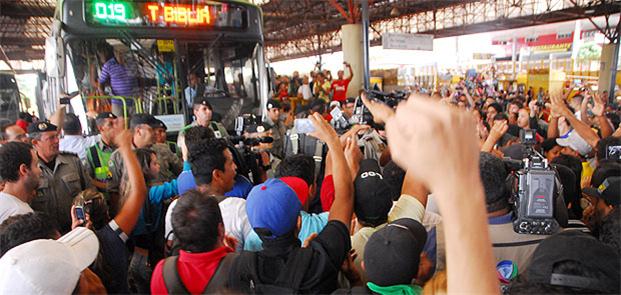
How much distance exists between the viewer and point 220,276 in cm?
172

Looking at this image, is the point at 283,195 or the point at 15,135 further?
the point at 15,135

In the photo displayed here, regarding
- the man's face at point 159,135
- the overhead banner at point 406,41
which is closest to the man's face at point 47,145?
the man's face at point 159,135

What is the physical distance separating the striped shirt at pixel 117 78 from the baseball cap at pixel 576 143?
16.1 ft

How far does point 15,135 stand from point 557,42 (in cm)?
3044

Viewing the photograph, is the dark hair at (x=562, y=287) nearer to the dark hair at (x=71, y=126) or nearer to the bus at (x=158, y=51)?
the dark hair at (x=71, y=126)

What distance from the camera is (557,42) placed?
87.9 feet

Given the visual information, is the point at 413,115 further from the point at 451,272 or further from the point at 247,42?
the point at 247,42

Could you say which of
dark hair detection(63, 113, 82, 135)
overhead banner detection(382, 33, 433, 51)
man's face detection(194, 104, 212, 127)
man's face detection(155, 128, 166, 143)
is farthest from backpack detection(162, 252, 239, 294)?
overhead banner detection(382, 33, 433, 51)

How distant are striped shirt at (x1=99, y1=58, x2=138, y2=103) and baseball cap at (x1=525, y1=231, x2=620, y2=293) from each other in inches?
198

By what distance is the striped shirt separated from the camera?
498 centimetres

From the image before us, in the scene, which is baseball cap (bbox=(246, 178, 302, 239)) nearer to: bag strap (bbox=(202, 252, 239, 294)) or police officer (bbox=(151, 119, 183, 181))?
bag strap (bbox=(202, 252, 239, 294))

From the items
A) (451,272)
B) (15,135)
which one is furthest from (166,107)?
(451,272)

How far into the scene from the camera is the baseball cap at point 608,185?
222 centimetres

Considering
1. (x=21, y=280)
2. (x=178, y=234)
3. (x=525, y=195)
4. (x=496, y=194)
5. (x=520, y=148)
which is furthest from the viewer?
(x=520, y=148)
